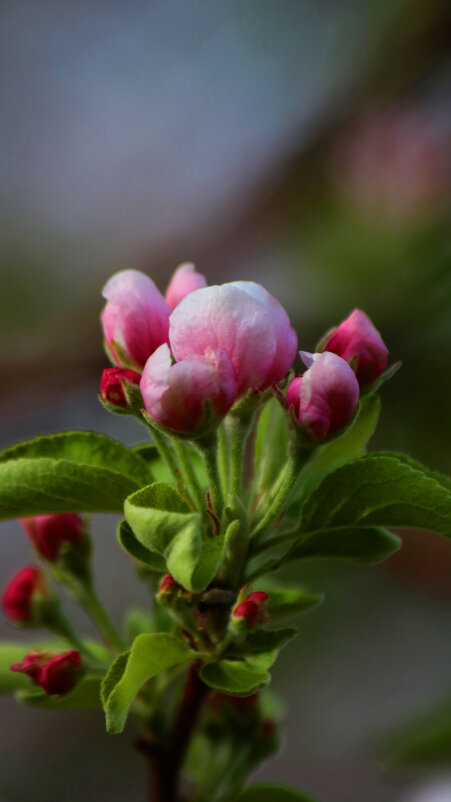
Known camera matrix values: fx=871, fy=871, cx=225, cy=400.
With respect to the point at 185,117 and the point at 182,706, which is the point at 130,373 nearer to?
the point at 182,706

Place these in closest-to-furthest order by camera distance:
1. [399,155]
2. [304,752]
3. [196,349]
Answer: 1. [196,349]
2. [399,155]
3. [304,752]

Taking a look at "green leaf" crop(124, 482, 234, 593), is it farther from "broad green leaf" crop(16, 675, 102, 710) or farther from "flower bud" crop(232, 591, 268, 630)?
"broad green leaf" crop(16, 675, 102, 710)

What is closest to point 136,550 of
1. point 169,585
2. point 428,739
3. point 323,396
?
point 169,585

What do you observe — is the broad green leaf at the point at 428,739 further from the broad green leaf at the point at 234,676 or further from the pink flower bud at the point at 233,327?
the pink flower bud at the point at 233,327

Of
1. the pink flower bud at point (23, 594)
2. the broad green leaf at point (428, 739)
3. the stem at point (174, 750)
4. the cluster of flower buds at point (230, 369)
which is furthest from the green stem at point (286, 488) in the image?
the broad green leaf at point (428, 739)

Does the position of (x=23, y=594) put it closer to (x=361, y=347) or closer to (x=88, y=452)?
(x=88, y=452)

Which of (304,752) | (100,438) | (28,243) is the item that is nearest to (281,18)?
(28,243)
